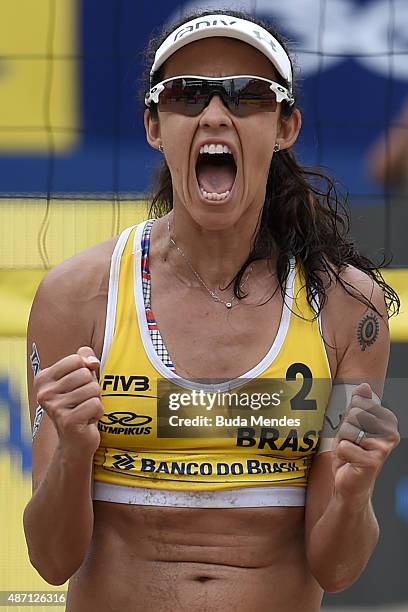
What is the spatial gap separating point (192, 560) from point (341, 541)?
26 cm

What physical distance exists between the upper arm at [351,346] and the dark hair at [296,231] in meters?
0.02

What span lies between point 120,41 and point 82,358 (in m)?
1.75

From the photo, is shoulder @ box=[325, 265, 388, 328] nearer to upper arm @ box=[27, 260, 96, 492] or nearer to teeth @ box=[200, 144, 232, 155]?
teeth @ box=[200, 144, 232, 155]

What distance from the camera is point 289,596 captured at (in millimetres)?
2186

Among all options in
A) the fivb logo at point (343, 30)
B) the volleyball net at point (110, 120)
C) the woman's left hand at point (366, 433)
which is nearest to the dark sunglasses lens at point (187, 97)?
the woman's left hand at point (366, 433)

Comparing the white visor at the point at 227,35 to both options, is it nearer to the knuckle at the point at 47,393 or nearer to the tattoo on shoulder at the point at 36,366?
the tattoo on shoulder at the point at 36,366

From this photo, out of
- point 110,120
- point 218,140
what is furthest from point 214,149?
point 110,120

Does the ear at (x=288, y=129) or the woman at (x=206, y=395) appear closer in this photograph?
the woman at (x=206, y=395)

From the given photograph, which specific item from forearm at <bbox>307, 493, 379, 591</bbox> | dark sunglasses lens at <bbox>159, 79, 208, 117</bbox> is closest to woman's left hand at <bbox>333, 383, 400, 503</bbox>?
forearm at <bbox>307, 493, 379, 591</bbox>

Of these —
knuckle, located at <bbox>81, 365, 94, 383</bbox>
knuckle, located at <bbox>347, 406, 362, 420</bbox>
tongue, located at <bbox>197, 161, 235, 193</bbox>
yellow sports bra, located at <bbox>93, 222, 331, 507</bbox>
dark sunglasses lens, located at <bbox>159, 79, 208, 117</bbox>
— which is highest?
dark sunglasses lens, located at <bbox>159, 79, 208, 117</bbox>

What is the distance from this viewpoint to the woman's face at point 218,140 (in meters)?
2.13

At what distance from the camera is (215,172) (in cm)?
217

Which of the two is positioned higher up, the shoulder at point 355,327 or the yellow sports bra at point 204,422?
the shoulder at point 355,327

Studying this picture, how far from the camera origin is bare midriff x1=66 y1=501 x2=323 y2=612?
2145 mm
